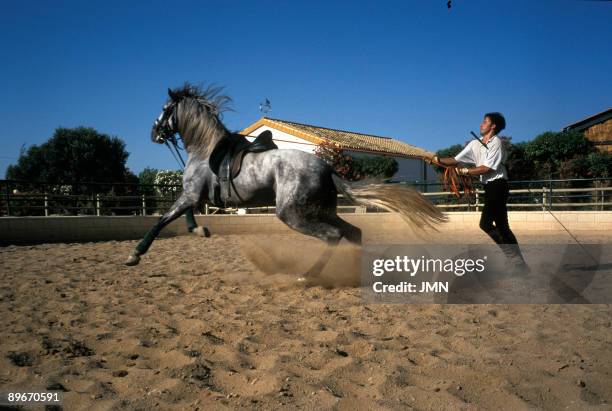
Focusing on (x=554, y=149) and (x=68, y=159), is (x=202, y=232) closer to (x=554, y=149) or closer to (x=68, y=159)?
(x=554, y=149)

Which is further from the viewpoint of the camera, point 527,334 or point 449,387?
point 527,334

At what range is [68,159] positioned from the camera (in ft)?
104

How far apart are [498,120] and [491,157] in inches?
17.1

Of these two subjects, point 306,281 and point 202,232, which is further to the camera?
point 202,232

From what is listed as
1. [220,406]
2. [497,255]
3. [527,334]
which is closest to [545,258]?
[497,255]

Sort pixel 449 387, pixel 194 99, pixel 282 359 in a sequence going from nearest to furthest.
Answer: pixel 449 387
pixel 282 359
pixel 194 99

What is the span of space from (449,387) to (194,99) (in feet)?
15.4

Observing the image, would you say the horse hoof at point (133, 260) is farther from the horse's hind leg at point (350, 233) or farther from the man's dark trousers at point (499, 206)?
the man's dark trousers at point (499, 206)

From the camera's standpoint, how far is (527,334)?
3.08m

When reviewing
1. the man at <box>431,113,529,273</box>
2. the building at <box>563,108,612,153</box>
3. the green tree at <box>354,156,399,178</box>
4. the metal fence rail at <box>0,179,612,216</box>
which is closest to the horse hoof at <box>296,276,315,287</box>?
the man at <box>431,113,529,273</box>

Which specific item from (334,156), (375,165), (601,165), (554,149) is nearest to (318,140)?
(375,165)

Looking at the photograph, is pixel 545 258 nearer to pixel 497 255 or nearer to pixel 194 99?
pixel 497 255

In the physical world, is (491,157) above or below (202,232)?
above

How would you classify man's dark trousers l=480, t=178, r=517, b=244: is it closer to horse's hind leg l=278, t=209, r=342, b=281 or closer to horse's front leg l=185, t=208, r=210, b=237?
horse's hind leg l=278, t=209, r=342, b=281
